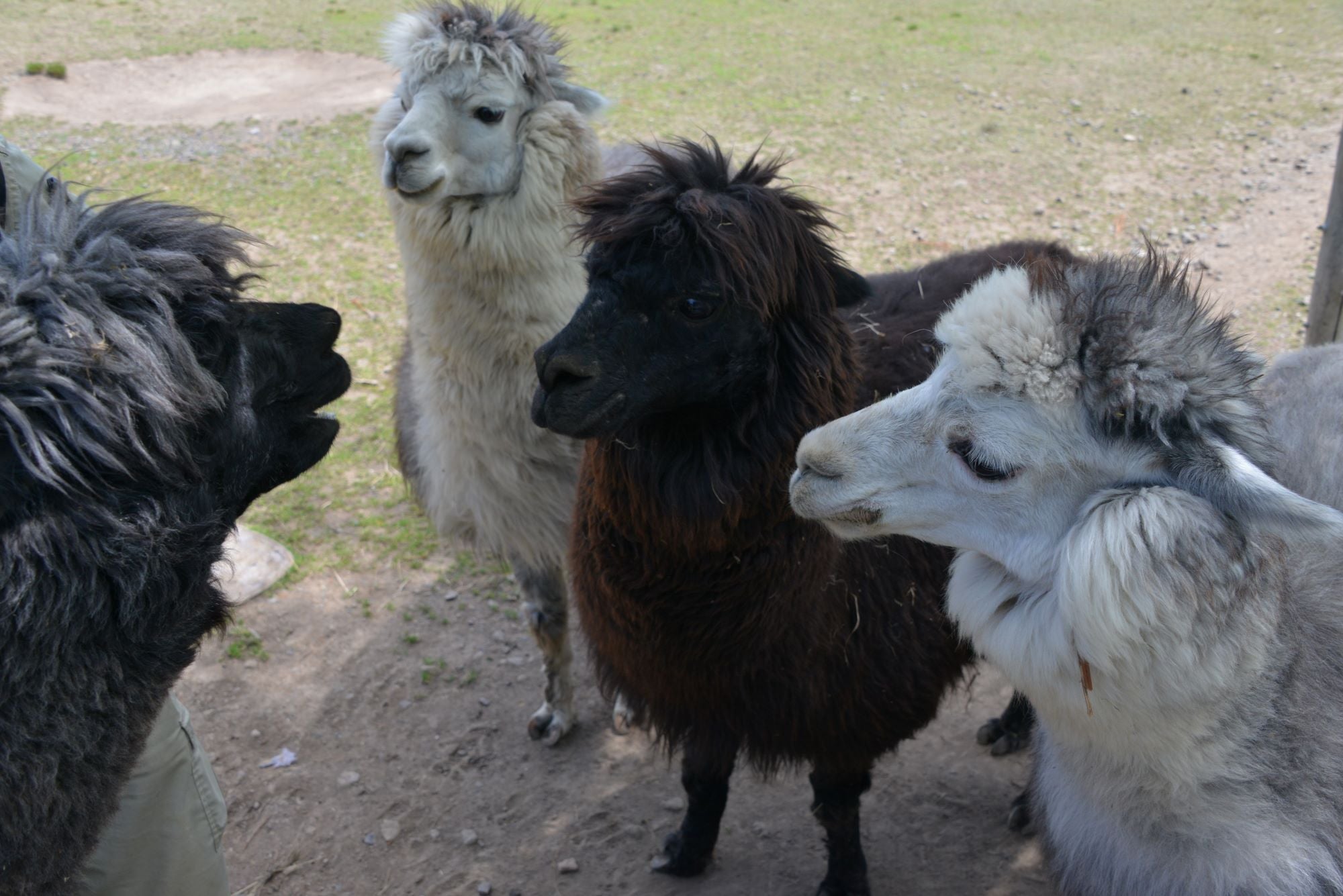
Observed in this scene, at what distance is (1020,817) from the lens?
339 centimetres

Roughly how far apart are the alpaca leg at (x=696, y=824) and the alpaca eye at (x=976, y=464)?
4.82 ft

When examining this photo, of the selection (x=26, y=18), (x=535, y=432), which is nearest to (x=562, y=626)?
(x=535, y=432)

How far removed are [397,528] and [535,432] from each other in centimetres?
182

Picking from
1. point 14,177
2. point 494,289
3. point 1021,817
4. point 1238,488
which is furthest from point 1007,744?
point 14,177

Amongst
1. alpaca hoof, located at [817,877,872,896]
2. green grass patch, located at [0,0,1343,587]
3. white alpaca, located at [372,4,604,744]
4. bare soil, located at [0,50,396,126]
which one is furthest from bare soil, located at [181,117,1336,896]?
bare soil, located at [0,50,396,126]

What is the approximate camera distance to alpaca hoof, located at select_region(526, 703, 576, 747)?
391cm

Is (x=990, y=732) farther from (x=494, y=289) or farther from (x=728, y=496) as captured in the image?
(x=494, y=289)

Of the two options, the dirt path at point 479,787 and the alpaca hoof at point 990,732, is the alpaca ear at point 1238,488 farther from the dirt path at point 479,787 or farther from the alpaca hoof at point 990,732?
the alpaca hoof at point 990,732

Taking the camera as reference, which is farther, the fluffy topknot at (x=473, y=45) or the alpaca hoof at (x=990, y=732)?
the alpaca hoof at (x=990, y=732)

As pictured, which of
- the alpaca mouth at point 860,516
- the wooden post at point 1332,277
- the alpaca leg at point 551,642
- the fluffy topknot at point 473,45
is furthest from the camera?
the wooden post at point 1332,277

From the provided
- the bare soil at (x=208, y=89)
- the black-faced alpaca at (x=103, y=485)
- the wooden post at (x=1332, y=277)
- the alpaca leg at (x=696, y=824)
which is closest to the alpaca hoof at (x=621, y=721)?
the alpaca leg at (x=696, y=824)

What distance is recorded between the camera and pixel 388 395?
229 inches

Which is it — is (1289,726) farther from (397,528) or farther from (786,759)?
(397,528)

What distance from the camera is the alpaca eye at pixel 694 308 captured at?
234 cm
